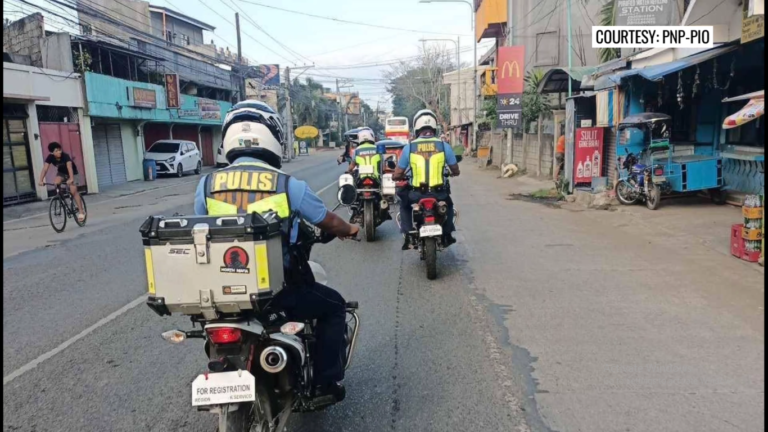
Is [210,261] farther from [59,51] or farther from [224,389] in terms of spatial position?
[59,51]

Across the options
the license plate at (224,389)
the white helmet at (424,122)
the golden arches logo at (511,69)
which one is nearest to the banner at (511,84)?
the golden arches logo at (511,69)

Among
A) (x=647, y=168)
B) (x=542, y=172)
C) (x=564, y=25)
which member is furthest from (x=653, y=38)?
(x=564, y=25)

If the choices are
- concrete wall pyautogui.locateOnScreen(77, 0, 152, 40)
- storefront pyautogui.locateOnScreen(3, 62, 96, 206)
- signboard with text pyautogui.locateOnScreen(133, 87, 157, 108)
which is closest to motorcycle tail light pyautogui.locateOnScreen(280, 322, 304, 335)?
storefront pyautogui.locateOnScreen(3, 62, 96, 206)

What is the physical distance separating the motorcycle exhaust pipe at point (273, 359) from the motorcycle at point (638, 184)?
10.8m

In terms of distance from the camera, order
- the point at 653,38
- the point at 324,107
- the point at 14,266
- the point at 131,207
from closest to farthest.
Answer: the point at 14,266, the point at 653,38, the point at 131,207, the point at 324,107

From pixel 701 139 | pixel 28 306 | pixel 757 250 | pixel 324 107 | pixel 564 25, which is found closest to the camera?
pixel 28 306

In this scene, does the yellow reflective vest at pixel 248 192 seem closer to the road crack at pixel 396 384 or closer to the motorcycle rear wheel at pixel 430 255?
the road crack at pixel 396 384

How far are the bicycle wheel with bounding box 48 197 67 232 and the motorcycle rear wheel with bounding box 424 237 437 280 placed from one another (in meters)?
8.21

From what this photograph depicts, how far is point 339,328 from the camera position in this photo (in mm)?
3246

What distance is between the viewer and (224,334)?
265 centimetres

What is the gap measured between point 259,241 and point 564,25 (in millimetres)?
30128

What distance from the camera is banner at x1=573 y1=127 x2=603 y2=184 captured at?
1491 centimetres

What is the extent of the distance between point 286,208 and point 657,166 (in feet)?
35.0

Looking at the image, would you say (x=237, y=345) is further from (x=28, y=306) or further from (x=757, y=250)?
(x=757, y=250)
